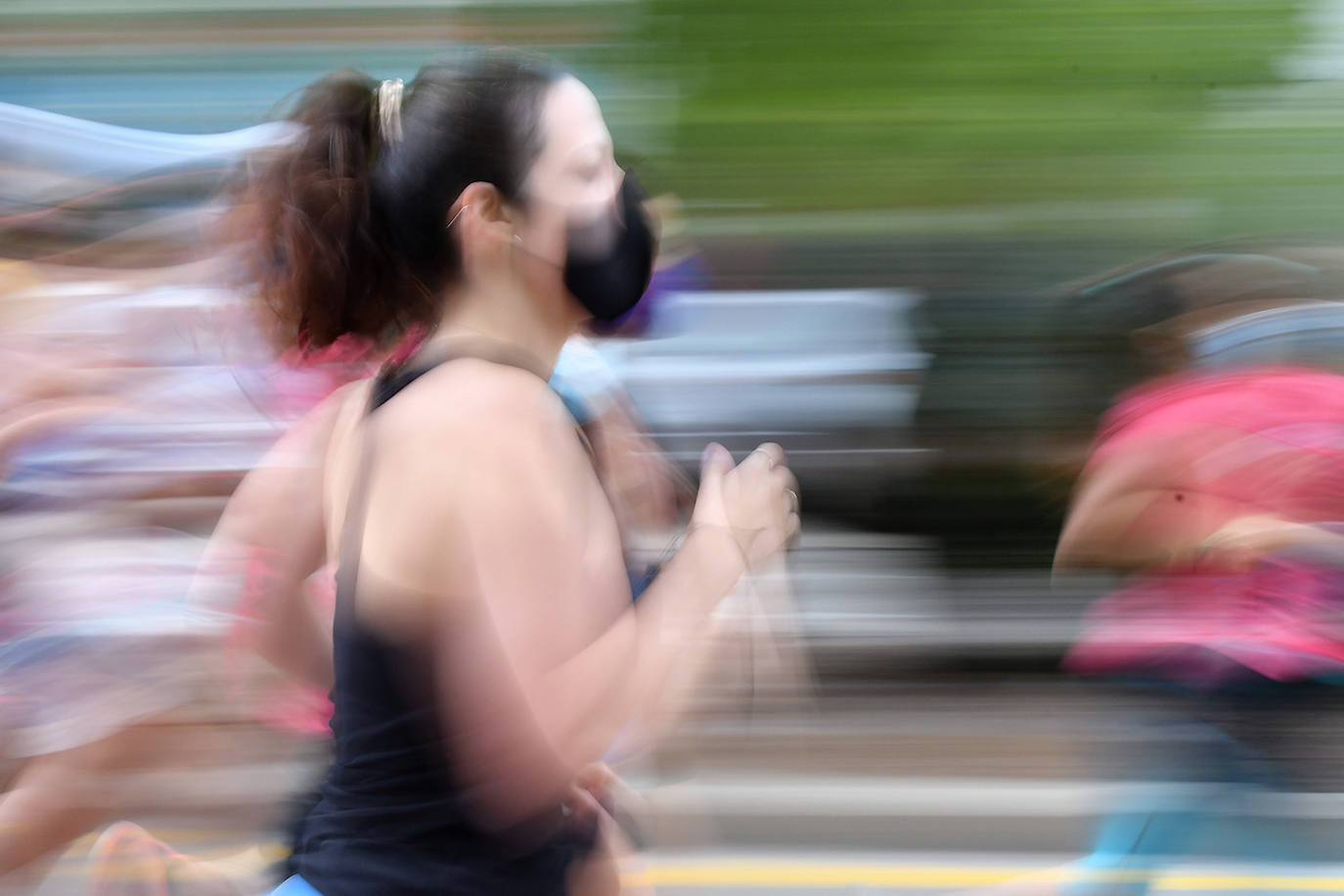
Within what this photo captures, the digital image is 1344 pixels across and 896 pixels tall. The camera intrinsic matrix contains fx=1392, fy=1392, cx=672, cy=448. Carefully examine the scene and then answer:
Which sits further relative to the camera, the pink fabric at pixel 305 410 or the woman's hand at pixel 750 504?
the pink fabric at pixel 305 410

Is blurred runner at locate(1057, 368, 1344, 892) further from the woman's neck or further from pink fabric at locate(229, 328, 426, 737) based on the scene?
the woman's neck

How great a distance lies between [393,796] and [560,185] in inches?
20.0

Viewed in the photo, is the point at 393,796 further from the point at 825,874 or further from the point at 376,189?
the point at 825,874

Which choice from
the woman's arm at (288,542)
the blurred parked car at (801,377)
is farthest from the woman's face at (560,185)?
the blurred parked car at (801,377)

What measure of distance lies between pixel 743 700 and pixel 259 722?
2.07 meters

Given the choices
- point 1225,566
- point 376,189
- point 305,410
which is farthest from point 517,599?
point 305,410

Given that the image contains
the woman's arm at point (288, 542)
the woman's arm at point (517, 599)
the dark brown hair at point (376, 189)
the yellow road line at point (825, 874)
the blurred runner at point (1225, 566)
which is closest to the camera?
the woman's arm at point (517, 599)

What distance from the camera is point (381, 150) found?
1268mm

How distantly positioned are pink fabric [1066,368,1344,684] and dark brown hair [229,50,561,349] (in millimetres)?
1426

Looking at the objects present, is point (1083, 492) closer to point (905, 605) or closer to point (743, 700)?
point (905, 605)

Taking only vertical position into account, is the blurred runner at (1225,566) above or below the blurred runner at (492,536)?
below

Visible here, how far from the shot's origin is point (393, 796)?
1.08 m

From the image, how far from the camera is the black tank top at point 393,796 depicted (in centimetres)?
107

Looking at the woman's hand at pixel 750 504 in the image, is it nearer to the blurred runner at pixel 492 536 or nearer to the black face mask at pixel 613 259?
the blurred runner at pixel 492 536
